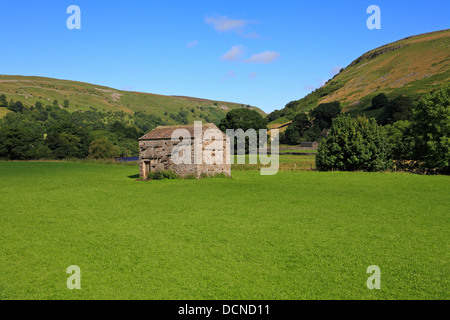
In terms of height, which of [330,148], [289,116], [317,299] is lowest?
[317,299]

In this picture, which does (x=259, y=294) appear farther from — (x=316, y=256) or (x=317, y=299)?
(x=316, y=256)

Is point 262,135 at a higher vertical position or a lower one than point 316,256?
higher

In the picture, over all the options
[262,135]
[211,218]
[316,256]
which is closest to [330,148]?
[211,218]

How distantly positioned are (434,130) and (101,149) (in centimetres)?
7264

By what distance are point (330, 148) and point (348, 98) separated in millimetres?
117915

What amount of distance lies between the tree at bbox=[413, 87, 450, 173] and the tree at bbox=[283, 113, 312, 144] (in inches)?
2984

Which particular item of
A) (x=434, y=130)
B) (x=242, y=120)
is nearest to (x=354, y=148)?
(x=434, y=130)

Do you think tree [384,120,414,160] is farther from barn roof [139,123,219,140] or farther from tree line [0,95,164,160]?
tree line [0,95,164,160]

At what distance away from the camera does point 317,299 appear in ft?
24.9

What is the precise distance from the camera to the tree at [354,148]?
1575 inches

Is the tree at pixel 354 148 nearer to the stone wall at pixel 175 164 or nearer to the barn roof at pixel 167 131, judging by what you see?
the stone wall at pixel 175 164

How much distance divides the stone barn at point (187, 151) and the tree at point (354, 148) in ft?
52.1

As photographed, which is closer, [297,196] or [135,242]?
[135,242]

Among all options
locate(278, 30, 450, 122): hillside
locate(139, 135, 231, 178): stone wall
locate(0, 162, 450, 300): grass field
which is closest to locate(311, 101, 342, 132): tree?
locate(278, 30, 450, 122): hillside
